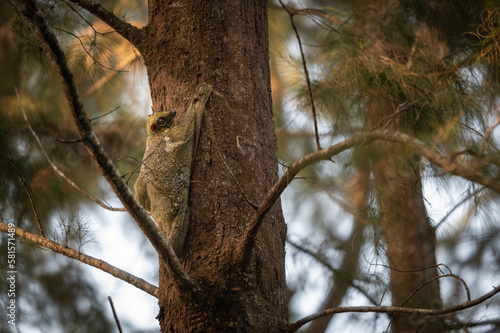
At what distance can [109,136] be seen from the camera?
492 cm

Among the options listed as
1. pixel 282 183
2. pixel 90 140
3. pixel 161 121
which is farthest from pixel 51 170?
pixel 282 183

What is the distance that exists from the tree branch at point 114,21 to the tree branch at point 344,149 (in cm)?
125

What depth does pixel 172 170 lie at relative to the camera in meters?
2.31

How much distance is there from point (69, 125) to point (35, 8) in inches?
132

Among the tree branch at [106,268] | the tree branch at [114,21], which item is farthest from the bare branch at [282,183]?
the tree branch at [114,21]

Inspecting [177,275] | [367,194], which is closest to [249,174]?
[177,275]

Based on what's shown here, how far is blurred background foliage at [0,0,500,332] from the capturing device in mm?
2883

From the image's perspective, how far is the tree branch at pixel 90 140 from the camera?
1.45 meters

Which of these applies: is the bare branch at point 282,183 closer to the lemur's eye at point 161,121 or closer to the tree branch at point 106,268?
the tree branch at point 106,268

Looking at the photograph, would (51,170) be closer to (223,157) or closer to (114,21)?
(114,21)

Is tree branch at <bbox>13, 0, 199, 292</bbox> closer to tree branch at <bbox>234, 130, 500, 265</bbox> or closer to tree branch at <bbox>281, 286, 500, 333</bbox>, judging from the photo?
tree branch at <bbox>234, 130, 500, 265</bbox>

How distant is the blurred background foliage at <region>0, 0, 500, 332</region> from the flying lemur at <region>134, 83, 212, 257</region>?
242 millimetres

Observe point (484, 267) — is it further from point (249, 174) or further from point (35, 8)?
point (35, 8)

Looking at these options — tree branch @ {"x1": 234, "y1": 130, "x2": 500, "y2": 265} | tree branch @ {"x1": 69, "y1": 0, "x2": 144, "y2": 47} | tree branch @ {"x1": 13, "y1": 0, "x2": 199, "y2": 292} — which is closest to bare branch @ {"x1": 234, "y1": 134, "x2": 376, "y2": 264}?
tree branch @ {"x1": 234, "y1": 130, "x2": 500, "y2": 265}
